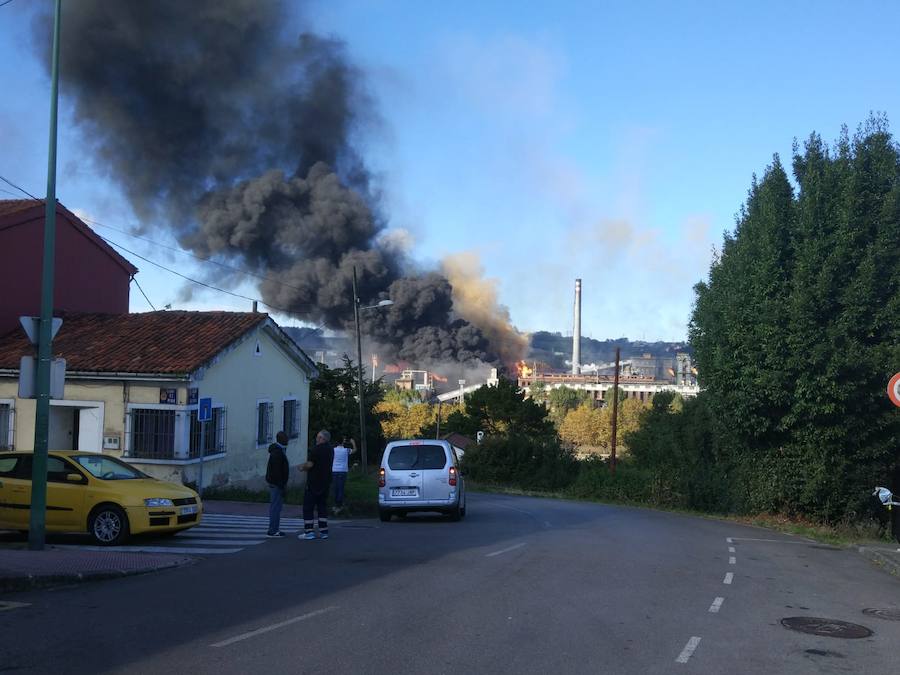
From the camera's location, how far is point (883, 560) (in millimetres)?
13086

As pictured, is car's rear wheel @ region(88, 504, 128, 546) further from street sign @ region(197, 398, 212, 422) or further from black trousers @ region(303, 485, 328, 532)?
street sign @ region(197, 398, 212, 422)

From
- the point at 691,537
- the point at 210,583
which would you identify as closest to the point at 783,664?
the point at 210,583

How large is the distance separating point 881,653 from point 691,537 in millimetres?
9801

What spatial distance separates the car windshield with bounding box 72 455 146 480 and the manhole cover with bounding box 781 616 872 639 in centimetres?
916

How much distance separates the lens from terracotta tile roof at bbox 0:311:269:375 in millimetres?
21047

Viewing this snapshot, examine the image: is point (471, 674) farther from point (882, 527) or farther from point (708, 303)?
point (708, 303)

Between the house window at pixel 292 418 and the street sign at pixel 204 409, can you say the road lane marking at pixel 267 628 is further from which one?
the house window at pixel 292 418

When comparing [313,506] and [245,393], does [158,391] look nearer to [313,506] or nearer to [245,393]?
[245,393]

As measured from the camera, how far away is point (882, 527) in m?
21.3

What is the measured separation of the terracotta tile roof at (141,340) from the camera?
21047mm

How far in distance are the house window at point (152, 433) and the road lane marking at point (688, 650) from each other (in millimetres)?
15825

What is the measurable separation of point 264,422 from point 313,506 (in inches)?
502

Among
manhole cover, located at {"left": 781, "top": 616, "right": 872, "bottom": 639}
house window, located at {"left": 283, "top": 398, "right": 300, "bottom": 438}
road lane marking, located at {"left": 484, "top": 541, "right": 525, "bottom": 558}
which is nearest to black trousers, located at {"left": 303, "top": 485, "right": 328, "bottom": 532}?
road lane marking, located at {"left": 484, "top": 541, "right": 525, "bottom": 558}

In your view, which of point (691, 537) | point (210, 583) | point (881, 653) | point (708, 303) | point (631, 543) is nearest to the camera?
point (881, 653)
